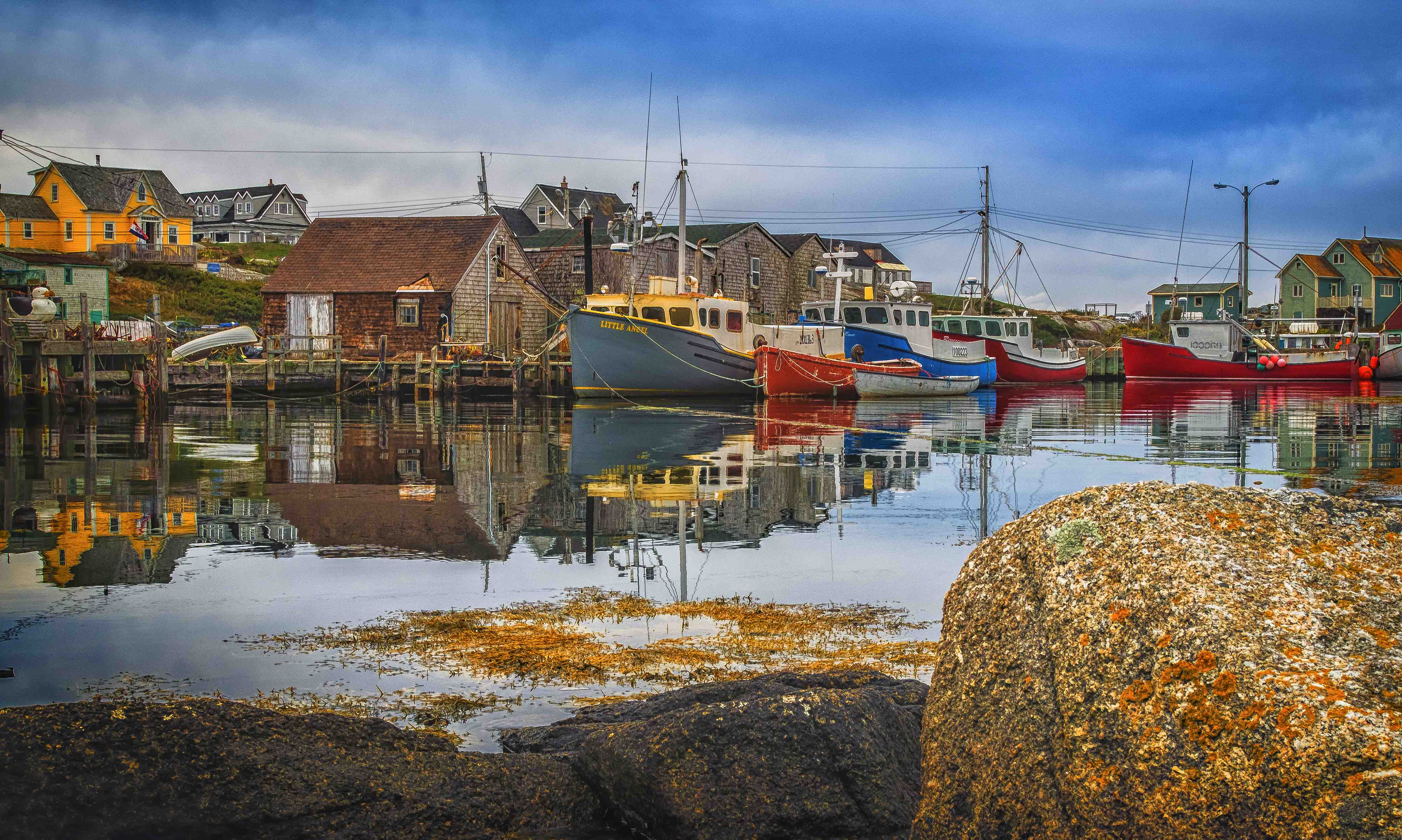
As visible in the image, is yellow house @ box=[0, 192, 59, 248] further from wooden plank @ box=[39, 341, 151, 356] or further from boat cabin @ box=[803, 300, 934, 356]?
boat cabin @ box=[803, 300, 934, 356]

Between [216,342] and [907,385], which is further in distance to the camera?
[216,342]

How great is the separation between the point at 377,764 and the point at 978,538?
22.7ft

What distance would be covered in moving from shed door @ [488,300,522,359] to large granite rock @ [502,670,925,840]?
45819mm

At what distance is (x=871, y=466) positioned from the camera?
53.7 feet

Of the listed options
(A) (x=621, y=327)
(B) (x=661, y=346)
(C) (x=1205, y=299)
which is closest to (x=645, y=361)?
(B) (x=661, y=346)

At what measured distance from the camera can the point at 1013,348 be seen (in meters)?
53.3

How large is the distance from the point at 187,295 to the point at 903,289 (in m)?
38.9

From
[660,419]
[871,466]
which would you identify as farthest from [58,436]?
[871,466]

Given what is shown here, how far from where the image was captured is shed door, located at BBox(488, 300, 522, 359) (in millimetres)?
50031

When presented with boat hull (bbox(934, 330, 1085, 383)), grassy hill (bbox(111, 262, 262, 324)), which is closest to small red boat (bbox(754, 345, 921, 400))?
boat hull (bbox(934, 330, 1085, 383))

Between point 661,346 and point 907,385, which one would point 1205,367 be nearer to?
point 907,385

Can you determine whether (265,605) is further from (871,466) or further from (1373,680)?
(871,466)

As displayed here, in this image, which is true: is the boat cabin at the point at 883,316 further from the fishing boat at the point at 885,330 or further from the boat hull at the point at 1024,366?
the boat hull at the point at 1024,366

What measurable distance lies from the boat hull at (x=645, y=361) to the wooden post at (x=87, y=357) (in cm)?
1335
